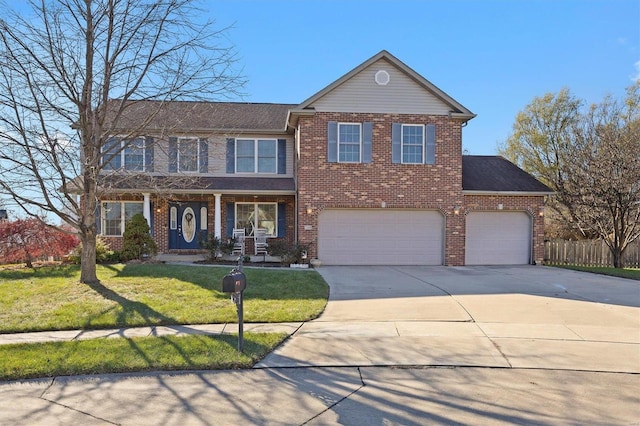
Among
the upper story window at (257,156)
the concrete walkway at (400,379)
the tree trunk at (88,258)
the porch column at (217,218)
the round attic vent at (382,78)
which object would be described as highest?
the round attic vent at (382,78)

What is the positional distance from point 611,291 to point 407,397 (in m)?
9.18

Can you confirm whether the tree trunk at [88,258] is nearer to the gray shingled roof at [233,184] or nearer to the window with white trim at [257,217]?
the gray shingled roof at [233,184]

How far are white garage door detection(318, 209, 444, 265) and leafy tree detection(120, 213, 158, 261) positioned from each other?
20.4 feet

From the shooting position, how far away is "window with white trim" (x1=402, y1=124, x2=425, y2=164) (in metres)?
15.9

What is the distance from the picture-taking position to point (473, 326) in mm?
7211

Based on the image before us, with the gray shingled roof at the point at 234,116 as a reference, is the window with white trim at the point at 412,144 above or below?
below

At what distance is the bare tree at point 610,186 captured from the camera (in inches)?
655

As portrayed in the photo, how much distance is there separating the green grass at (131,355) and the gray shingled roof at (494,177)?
42.2 ft

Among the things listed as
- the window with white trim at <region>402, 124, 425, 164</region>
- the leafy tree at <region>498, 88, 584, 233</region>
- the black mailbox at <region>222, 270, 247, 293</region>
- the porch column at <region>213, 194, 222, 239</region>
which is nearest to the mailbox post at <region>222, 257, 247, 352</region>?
the black mailbox at <region>222, 270, 247, 293</region>

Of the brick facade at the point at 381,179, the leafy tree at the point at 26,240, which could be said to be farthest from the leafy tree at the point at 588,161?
the leafy tree at the point at 26,240

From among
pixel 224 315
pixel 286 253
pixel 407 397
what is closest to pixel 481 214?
pixel 286 253

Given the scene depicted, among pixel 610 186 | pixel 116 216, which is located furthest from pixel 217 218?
pixel 610 186

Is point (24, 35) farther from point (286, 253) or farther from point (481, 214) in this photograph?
point (481, 214)

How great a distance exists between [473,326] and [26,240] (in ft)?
42.1
